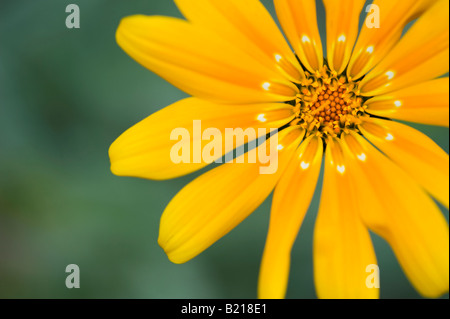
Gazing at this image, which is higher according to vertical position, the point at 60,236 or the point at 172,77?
the point at 172,77

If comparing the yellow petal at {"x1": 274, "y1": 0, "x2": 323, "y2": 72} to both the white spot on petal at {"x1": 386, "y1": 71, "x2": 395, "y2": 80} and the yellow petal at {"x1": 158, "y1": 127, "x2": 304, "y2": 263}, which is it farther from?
the yellow petal at {"x1": 158, "y1": 127, "x2": 304, "y2": 263}

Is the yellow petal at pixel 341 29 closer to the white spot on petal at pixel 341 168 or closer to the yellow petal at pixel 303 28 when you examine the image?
the yellow petal at pixel 303 28

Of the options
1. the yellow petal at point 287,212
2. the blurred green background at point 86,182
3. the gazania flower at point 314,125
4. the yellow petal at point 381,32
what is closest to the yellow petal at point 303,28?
the gazania flower at point 314,125

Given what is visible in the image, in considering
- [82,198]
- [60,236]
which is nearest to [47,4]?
[82,198]

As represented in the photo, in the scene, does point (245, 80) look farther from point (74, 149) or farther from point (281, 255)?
point (74, 149)

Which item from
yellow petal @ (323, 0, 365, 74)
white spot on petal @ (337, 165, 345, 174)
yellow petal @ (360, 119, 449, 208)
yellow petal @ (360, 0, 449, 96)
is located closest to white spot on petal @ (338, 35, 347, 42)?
yellow petal @ (323, 0, 365, 74)
